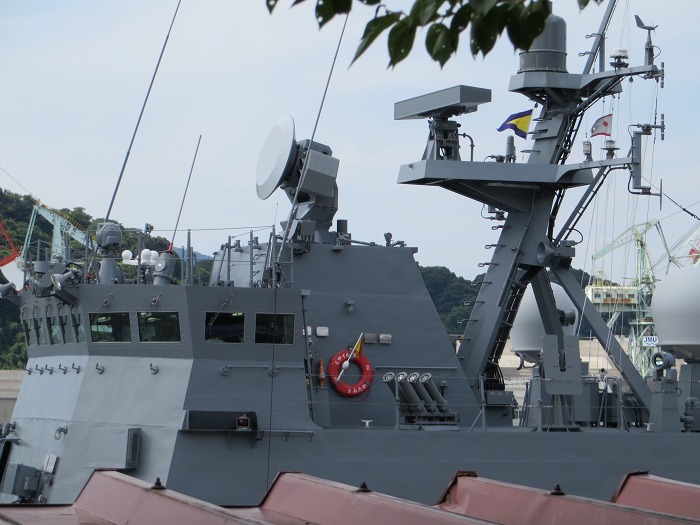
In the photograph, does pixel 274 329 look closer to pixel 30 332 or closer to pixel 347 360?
pixel 347 360

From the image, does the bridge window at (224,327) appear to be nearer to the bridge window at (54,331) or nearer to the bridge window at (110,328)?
the bridge window at (110,328)

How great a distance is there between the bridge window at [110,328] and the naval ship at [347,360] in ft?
0.12

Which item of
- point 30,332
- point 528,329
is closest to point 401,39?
point 30,332

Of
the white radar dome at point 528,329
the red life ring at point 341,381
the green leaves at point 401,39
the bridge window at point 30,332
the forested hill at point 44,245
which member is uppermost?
the forested hill at point 44,245

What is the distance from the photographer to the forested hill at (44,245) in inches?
1572

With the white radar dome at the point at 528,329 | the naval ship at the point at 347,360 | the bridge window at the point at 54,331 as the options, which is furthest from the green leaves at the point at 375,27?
the white radar dome at the point at 528,329

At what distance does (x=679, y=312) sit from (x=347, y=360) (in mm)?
6068

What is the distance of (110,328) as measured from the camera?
634 inches

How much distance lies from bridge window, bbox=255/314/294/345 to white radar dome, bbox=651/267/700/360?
22.8 ft

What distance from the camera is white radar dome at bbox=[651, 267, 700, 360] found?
18.9 meters

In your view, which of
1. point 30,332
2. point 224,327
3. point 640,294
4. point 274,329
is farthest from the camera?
point 640,294

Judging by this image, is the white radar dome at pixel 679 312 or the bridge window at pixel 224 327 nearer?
the bridge window at pixel 224 327

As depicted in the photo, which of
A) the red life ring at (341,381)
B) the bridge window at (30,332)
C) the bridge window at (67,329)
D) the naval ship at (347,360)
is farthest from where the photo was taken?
the bridge window at (30,332)

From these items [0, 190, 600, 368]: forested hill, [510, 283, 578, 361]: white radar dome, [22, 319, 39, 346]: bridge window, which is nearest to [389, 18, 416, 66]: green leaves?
[22, 319, 39, 346]: bridge window
